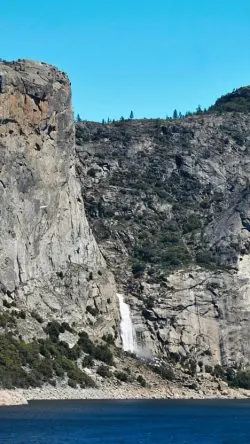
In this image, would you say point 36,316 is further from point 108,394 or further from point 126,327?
point 126,327

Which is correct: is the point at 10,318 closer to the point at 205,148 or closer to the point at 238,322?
the point at 238,322

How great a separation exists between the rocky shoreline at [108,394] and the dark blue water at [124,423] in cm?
208

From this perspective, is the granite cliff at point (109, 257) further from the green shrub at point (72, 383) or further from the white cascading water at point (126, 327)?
the white cascading water at point (126, 327)

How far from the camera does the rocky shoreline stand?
98.4m

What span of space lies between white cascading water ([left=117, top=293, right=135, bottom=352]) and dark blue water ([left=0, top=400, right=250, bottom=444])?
17.4m

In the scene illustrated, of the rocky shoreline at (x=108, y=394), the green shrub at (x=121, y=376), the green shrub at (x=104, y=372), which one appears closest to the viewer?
the rocky shoreline at (x=108, y=394)

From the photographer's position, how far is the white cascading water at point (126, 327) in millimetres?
127500

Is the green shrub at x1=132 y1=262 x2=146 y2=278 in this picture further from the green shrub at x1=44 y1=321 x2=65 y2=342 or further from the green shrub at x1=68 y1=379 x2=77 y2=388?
the green shrub at x1=68 y1=379 x2=77 y2=388

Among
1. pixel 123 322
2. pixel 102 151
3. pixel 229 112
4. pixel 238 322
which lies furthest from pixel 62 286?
pixel 229 112

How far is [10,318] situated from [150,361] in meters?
20.6

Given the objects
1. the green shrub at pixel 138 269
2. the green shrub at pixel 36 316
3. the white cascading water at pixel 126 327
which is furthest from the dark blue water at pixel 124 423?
the green shrub at pixel 138 269

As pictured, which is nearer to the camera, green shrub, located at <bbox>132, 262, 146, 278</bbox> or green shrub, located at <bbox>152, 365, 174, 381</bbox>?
green shrub, located at <bbox>152, 365, 174, 381</bbox>

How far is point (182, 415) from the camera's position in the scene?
9738cm

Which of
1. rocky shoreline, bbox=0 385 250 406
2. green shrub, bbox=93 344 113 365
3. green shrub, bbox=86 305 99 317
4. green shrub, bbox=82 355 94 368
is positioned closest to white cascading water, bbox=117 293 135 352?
green shrub, bbox=86 305 99 317
